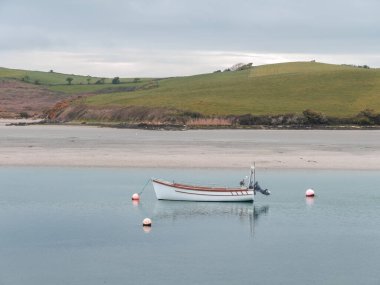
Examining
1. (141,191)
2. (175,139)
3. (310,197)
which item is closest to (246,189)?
(310,197)

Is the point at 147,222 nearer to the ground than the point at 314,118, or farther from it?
nearer to the ground

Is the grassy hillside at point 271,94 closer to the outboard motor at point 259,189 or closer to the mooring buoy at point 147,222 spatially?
the outboard motor at point 259,189

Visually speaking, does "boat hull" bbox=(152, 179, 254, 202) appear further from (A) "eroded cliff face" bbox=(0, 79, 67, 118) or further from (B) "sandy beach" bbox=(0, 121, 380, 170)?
(A) "eroded cliff face" bbox=(0, 79, 67, 118)

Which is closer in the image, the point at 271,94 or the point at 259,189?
the point at 259,189

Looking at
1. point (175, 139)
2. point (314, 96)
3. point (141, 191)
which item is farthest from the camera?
point (314, 96)

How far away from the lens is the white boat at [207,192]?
44.4 meters

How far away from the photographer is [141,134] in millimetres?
89438

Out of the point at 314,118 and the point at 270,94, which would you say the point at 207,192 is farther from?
the point at 270,94

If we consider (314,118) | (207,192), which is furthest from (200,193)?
(314,118)

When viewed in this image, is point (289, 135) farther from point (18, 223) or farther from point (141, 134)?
point (18, 223)

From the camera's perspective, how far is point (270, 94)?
127m

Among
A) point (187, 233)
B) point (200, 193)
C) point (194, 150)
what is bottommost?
point (187, 233)

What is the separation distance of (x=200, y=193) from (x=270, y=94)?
83718 millimetres

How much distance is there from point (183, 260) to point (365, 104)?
288ft
